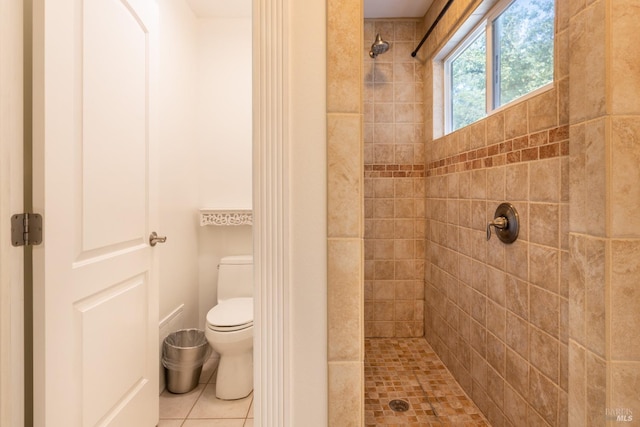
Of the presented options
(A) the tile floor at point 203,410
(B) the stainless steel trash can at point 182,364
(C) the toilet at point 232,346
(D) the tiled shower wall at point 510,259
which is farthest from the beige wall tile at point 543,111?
(B) the stainless steel trash can at point 182,364

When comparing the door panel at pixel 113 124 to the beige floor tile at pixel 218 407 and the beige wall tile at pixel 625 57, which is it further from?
the beige wall tile at pixel 625 57

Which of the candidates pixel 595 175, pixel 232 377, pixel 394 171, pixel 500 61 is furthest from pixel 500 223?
pixel 232 377

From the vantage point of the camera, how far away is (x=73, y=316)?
42.4 inches

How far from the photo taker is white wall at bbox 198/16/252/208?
2482 mm

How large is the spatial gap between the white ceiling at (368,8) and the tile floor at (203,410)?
2.67m

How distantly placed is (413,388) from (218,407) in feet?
3.77

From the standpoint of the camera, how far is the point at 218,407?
5.70 ft

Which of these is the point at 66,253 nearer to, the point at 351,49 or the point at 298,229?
the point at 298,229

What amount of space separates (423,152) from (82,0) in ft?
7.38

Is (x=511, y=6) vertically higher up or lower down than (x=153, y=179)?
higher up

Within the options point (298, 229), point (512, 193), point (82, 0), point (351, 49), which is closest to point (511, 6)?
point (512, 193)

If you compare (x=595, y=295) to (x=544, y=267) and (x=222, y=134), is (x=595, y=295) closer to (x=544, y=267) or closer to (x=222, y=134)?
(x=544, y=267)

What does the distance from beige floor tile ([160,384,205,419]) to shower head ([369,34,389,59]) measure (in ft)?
8.50

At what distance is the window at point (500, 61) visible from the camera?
1378 millimetres
